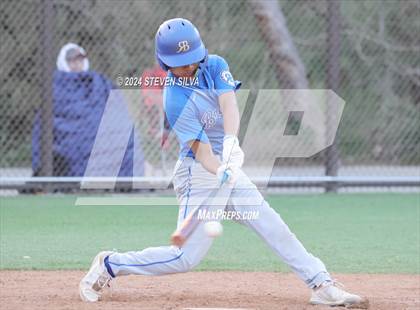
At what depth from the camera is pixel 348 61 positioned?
46.4ft

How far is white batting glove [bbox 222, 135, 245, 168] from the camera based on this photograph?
17.8 ft

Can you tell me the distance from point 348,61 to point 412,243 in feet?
20.0

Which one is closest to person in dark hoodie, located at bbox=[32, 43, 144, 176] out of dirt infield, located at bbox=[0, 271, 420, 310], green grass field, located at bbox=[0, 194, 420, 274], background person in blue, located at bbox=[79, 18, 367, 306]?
green grass field, located at bbox=[0, 194, 420, 274]

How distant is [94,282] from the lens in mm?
5812

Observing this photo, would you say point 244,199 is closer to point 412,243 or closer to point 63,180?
point 412,243

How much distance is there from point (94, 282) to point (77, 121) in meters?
6.61

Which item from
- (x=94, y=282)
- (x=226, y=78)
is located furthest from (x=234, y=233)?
(x=226, y=78)

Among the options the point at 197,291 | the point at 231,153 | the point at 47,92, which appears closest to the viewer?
the point at 231,153

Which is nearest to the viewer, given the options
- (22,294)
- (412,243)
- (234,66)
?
(22,294)

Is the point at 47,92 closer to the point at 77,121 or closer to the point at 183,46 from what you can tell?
the point at 77,121

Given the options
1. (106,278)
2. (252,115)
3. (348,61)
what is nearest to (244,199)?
(106,278)

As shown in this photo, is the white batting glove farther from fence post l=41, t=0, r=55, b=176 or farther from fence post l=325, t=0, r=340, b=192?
fence post l=325, t=0, r=340, b=192

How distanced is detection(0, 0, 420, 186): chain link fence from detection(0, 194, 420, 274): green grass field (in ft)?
4.42

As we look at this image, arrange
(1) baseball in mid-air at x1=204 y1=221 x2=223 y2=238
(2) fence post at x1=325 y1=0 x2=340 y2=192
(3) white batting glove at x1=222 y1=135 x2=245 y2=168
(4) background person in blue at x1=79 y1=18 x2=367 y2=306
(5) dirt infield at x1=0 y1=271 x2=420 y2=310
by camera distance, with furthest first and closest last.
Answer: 1. (2) fence post at x1=325 y1=0 x2=340 y2=192
2. (5) dirt infield at x1=0 y1=271 x2=420 y2=310
3. (4) background person in blue at x1=79 y1=18 x2=367 y2=306
4. (3) white batting glove at x1=222 y1=135 x2=245 y2=168
5. (1) baseball in mid-air at x1=204 y1=221 x2=223 y2=238
